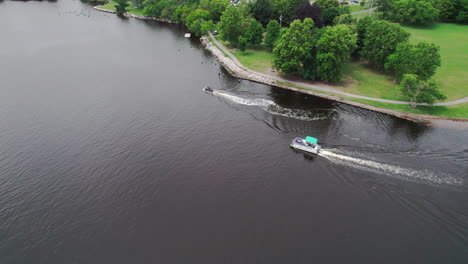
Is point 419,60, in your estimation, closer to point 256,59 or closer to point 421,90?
point 421,90

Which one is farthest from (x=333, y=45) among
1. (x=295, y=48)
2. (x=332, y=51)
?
(x=295, y=48)

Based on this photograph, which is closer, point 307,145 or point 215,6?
point 307,145

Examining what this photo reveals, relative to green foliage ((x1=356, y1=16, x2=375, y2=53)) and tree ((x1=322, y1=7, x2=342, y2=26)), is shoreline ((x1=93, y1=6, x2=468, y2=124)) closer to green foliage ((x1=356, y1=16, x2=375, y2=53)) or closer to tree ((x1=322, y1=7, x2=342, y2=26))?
green foliage ((x1=356, y1=16, x2=375, y2=53))

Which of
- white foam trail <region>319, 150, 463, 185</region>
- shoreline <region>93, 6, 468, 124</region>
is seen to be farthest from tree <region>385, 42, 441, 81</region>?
white foam trail <region>319, 150, 463, 185</region>

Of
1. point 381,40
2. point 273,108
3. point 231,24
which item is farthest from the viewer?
point 231,24

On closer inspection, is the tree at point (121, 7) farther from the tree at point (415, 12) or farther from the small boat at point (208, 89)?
the tree at point (415, 12)

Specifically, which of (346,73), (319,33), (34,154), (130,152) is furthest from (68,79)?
(346,73)
